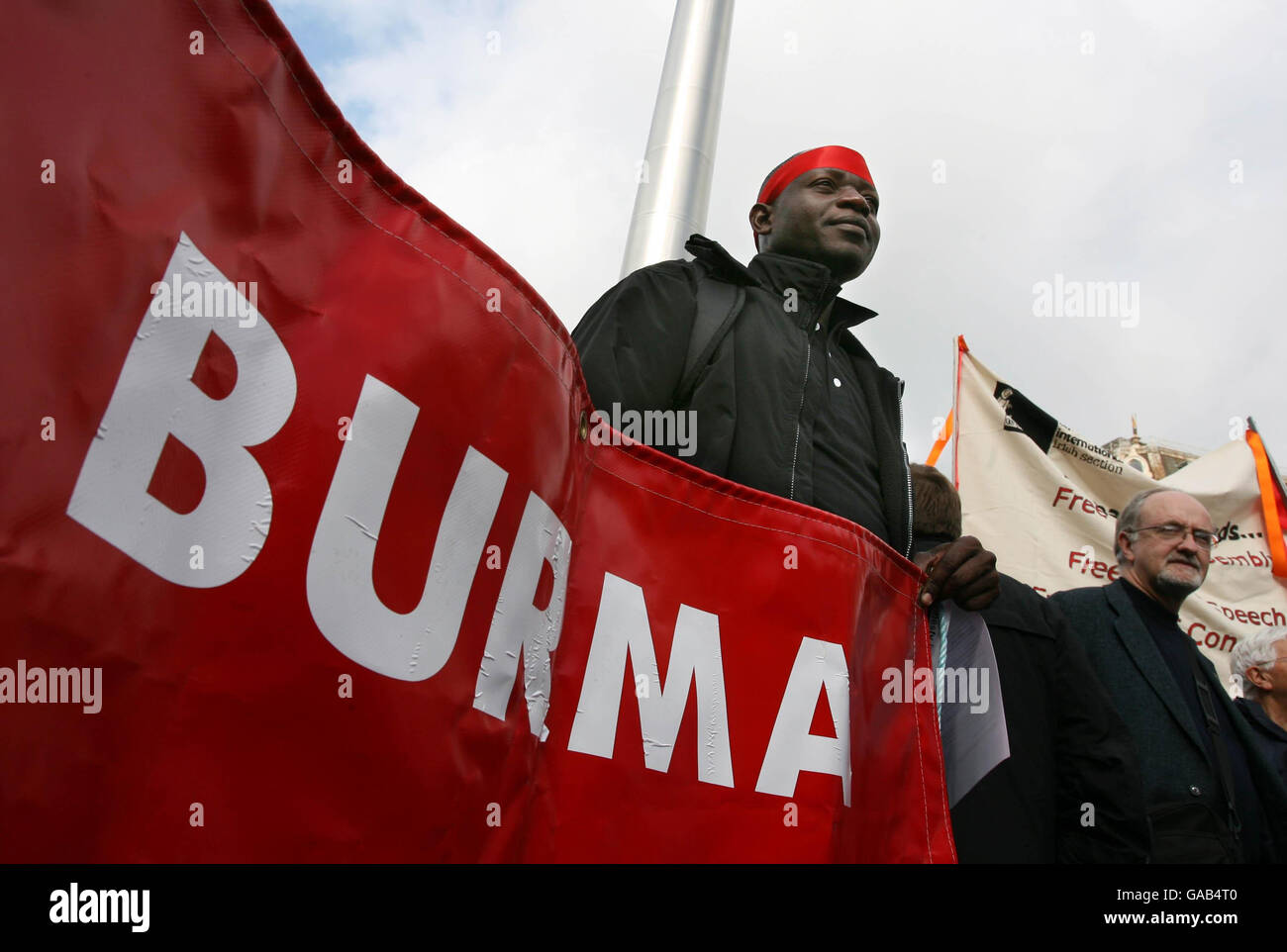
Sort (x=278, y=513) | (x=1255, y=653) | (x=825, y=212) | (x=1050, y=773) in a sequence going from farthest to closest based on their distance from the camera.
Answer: (x=1255, y=653)
(x=825, y=212)
(x=1050, y=773)
(x=278, y=513)

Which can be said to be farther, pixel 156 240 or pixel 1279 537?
pixel 1279 537

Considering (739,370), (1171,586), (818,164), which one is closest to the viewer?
(739,370)

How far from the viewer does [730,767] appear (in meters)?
1.54

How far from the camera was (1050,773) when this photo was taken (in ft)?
7.30

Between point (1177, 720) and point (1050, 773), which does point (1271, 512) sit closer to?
point (1177, 720)

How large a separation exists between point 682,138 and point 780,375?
383cm

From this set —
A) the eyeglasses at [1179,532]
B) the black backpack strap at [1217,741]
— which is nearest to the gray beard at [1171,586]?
the eyeglasses at [1179,532]

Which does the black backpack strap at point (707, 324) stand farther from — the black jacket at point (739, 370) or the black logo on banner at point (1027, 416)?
the black logo on banner at point (1027, 416)

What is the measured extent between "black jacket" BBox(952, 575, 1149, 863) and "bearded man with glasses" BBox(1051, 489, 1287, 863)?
0.35 m

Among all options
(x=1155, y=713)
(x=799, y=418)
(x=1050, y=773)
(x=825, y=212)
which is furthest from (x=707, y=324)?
(x=1155, y=713)
